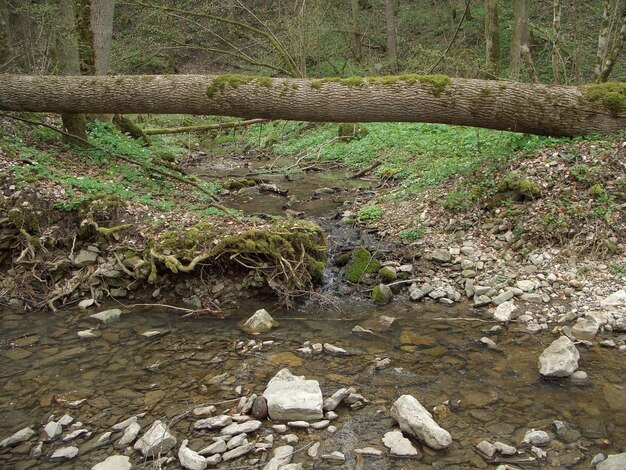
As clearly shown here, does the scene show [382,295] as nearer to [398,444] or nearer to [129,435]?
[398,444]

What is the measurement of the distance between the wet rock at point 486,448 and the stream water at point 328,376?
0.19 ft

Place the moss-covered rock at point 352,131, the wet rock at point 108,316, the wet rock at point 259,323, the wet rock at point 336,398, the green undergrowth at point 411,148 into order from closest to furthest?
1. the wet rock at point 336,398
2. the wet rock at point 259,323
3. the wet rock at point 108,316
4. the green undergrowth at point 411,148
5. the moss-covered rock at point 352,131

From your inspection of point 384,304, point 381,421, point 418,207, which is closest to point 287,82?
point 418,207

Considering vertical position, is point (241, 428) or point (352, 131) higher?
point (352, 131)

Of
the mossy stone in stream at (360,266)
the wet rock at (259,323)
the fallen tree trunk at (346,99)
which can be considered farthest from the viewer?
the fallen tree trunk at (346,99)

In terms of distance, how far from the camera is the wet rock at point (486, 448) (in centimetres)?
324

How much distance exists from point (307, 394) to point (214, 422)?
731 mm

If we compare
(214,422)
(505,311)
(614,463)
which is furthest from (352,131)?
(614,463)

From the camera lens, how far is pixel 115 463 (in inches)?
128

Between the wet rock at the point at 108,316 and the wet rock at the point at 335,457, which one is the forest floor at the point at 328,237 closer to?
the wet rock at the point at 108,316

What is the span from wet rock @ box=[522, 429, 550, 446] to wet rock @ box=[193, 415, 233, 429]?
213 centimetres

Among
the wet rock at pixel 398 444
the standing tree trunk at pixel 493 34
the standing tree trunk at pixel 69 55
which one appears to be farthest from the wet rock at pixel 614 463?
the standing tree trunk at pixel 493 34

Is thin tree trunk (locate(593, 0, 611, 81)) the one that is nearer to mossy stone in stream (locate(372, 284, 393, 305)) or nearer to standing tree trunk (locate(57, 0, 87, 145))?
mossy stone in stream (locate(372, 284, 393, 305))

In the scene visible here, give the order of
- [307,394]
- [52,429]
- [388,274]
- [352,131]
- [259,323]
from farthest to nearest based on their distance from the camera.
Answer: [352,131] < [388,274] < [259,323] < [307,394] < [52,429]
